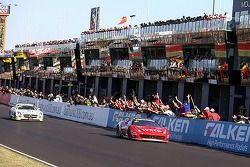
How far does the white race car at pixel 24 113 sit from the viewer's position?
114ft

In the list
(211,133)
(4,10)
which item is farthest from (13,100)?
(4,10)

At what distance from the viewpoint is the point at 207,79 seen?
136 ft

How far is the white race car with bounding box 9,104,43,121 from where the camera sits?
114 feet

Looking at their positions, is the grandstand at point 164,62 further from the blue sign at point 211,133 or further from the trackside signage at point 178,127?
the blue sign at point 211,133

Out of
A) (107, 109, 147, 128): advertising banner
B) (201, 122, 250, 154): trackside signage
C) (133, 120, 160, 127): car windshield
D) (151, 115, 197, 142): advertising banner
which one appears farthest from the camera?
(107, 109, 147, 128): advertising banner

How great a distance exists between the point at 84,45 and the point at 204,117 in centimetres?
4306

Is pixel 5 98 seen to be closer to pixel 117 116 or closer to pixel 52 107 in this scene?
pixel 52 107

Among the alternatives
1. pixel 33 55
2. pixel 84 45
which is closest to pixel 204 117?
pixel 84 45

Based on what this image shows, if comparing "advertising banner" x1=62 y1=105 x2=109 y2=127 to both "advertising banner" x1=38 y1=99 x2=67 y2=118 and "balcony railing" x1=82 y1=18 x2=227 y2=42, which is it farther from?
"balcony railing" x1=82 y1=18 x2=227 y2=42

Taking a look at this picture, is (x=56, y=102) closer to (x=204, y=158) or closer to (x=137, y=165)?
(x=204, y=158)

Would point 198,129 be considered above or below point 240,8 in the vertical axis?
below

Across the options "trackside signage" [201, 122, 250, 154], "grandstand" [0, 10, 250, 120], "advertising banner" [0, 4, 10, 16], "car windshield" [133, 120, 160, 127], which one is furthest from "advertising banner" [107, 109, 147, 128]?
"advertising banner" [0, 4, 10, 16]

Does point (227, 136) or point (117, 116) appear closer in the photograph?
point (227, 136)

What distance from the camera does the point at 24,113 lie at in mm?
34906
